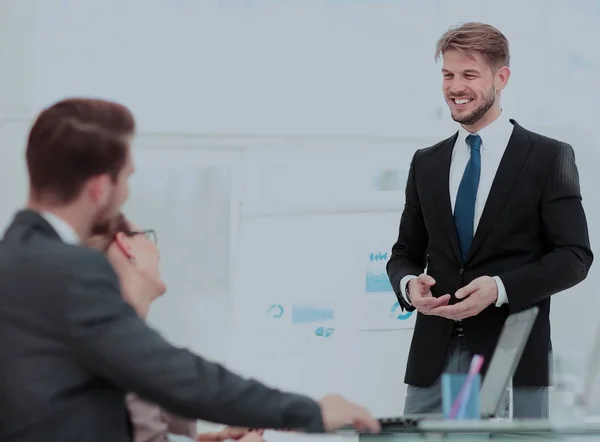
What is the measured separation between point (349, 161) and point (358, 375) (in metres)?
0.81

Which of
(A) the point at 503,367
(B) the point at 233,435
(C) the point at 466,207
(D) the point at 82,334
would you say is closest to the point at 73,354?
(D) the point at 82,334

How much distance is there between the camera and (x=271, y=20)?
3516 millimetres

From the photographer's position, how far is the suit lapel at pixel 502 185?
2652 mm

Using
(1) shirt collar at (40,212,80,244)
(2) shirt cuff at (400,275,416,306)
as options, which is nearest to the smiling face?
(2) shirt cuff at (400,275,416,306)

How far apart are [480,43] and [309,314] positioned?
49.5 inches

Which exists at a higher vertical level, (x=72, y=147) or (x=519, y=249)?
(x=72, y=147)

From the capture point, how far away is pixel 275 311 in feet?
11.6

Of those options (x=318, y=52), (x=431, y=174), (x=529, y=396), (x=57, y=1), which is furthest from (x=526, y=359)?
(x=57, y=1)

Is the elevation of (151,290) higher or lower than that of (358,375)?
higher

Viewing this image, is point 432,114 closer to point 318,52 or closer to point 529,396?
point 318,52

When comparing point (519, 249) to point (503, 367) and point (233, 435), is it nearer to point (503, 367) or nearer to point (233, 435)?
point (503, 367)

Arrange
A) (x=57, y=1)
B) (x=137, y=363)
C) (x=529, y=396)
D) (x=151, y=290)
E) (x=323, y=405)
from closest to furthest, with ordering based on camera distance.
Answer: (x=137, y=363), (x=323, y=405), (x=151, y=290), (x=529, y=396), (x=57, y=1)

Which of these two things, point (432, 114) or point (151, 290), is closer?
point (151, 290)

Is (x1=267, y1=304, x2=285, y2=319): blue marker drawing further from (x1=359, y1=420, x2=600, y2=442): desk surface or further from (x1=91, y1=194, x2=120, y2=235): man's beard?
(x1=359, y1=420, x2=600, y2=442): desk surface
